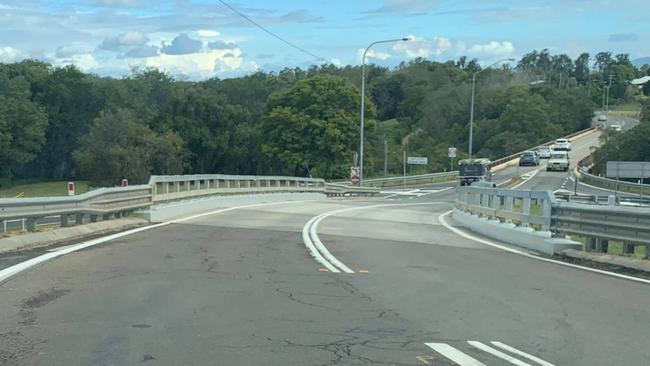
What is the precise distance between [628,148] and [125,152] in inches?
2067

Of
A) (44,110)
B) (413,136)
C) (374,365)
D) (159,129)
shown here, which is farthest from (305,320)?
(413,136)

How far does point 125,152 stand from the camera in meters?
75.1

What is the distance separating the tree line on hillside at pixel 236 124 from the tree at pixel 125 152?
5.7 inches

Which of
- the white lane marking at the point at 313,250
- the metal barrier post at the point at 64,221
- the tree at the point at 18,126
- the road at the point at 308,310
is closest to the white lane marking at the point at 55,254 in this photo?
the road at the point at 308,310

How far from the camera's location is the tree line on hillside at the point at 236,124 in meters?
83.3

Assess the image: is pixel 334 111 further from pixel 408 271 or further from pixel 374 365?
pixel 374 365

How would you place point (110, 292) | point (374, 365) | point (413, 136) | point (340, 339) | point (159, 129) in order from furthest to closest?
point (413, 136) → point (159, 129) → point (110, 292) → point (340, 339) → point (374, 365)

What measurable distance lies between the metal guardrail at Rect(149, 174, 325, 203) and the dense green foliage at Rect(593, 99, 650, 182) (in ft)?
129

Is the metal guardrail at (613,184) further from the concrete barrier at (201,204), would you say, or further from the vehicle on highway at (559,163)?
the concrete barrier at (201,204)

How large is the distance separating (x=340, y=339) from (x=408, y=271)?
4724mm

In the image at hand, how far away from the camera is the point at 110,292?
347 inches

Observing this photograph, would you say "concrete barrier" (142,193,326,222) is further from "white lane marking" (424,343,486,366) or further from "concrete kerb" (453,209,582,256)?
"white lane marking" (424,343,486,366)

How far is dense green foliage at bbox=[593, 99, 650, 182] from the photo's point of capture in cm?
7025

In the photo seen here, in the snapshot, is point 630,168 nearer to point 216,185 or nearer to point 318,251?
point 216,185
